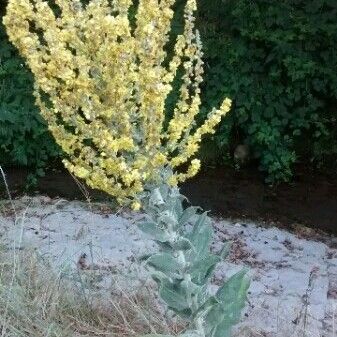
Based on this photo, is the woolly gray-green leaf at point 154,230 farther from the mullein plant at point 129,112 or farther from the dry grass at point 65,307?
the dry grass at point 65,307

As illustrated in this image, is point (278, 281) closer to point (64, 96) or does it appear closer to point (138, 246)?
point (138, 246)

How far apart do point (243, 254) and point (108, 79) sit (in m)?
2.81

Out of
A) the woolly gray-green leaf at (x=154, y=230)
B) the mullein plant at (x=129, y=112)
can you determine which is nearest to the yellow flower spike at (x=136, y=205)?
the mullein plant at (x=129, y=112)

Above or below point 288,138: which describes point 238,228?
below

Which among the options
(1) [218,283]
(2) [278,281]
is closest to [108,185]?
(1) [218,283]

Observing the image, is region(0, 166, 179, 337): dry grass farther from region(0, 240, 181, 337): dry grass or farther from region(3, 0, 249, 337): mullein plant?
region(3, 0, 249, 337): mullein plant

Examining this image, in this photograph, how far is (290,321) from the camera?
3.25 m

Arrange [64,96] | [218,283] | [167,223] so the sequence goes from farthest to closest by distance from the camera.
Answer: [218,283] → [167,223] → [64,96]

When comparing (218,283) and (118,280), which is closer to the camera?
(118,280)

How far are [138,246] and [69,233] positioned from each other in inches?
22.3

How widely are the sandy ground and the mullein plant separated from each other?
2.96ft

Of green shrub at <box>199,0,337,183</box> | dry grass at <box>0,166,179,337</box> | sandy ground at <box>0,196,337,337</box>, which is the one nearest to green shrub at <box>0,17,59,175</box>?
sandy ground at <box>0,196,337,337</box>

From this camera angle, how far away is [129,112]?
6.81 ft

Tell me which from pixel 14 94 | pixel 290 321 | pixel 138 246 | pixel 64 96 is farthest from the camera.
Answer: pixel 14 94
